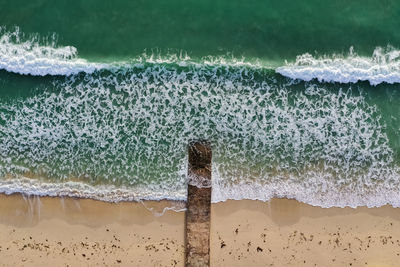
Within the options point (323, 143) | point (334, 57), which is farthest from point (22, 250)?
point (334, 57)

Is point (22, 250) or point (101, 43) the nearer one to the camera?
point (22, 250)

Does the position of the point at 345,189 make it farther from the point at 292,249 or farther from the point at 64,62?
the point at 64,62

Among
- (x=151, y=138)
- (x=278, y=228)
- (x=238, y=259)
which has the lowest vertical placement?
(x=238, y=259)

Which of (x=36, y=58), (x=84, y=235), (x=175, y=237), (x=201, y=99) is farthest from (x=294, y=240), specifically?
(x=36, y=58)

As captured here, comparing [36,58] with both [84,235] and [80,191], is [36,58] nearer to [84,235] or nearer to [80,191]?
[80,191]

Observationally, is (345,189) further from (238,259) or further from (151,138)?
A: (151,138)

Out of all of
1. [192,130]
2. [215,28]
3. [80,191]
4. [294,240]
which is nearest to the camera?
[294,240]

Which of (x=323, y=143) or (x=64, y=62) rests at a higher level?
(x=64, y=62)

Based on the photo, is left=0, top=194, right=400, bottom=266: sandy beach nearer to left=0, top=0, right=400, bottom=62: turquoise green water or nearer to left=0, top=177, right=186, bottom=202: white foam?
left=0, top=177, right=186, bottom=202: white foam
